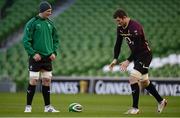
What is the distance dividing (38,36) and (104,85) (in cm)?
1044

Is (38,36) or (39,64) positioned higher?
(38,36)

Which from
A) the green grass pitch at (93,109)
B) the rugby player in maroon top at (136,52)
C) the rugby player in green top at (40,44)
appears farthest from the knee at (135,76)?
the rugby player in green top at (40,44)

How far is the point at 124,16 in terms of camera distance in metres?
12.1

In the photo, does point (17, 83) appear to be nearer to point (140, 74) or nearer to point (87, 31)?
point (87, 31)

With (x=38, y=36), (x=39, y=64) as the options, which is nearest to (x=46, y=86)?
(x=39, y=64)

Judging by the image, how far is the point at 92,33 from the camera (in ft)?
85.6

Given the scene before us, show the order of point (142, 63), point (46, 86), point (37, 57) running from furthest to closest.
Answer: point (46, 86) < point (142, 63) < point (37, 57)

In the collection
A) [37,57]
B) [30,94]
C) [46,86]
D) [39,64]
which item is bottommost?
[30,94]

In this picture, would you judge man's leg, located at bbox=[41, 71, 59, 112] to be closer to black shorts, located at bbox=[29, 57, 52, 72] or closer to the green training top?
black shorts, located at bbox=[29, 57, 52, 72]

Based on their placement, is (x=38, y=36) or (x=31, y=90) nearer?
(x=38, y=36)

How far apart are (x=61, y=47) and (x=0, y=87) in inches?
129

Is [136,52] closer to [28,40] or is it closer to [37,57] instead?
[37,57]

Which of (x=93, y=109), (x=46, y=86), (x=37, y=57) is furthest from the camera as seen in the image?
(x=93, y=109)

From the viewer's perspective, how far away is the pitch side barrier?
21984 mm
